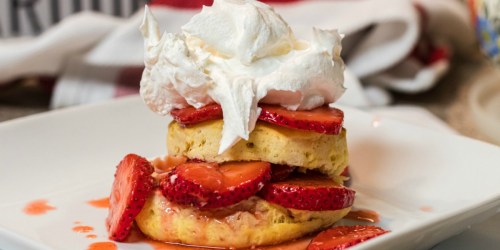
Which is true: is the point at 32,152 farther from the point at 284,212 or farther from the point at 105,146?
the point at 284,212

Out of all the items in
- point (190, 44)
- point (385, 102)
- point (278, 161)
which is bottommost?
point (385, 102)

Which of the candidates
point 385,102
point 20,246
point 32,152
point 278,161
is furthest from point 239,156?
point 385,102

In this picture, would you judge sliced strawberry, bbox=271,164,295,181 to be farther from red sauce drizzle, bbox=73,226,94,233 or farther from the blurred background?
the blurred background

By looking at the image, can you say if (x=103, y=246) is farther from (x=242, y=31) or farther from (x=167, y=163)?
(x=242, y=31)

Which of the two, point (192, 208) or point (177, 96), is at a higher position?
point (177, 96)

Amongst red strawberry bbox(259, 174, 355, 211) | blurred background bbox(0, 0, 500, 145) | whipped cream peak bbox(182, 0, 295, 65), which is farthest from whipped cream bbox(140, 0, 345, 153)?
blurred background bbox(0, 0, 500, 145)

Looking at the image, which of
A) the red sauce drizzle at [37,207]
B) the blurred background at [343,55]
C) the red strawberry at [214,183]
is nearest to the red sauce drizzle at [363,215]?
the red strawberry at [214,183]
